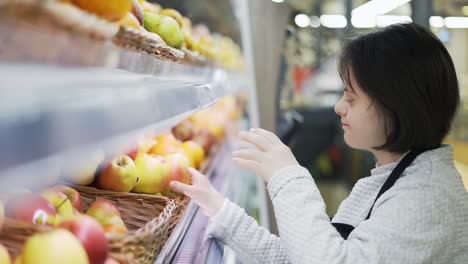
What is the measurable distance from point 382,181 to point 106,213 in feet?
2.20

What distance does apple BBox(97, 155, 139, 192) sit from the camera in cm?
124

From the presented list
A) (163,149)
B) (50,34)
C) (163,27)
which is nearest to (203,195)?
(163,149)

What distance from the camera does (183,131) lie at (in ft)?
6.91

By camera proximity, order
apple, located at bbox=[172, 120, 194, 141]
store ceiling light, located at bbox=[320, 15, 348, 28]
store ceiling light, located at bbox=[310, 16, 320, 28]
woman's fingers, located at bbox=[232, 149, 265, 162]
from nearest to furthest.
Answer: woman's fingers, located at bbox=[232, 149, 265, 162]
apple, located at bbox=[172, 120, 194, 141]
store ceiling light, located at bbox=[320, 15, 348, 28]
store ceiling light, located at bbox=[310, 16, 320, 28]

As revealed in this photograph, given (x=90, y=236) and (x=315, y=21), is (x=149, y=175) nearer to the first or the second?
(x=90, y=236)

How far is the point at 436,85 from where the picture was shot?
1.21 m

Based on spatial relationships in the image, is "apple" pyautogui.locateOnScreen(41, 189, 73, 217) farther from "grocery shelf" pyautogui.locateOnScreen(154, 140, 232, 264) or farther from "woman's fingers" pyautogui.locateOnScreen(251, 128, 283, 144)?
"woman's fingers" pyautogui.locateOnScreen(251, 128, 283, 144)

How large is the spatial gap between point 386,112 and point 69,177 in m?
0.73

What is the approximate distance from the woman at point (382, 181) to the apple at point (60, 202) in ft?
1.25

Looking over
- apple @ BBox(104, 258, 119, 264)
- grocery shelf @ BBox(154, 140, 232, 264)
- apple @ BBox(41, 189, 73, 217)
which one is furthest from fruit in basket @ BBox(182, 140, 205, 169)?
apple @ BBox(104, 258, 119, 264)

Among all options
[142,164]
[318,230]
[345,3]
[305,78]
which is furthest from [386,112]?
[305,78]

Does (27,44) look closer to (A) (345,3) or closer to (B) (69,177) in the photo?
(B) (69,177)

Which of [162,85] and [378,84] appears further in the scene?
[378,84]

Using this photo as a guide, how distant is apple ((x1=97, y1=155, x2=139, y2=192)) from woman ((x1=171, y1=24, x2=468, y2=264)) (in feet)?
0.44
